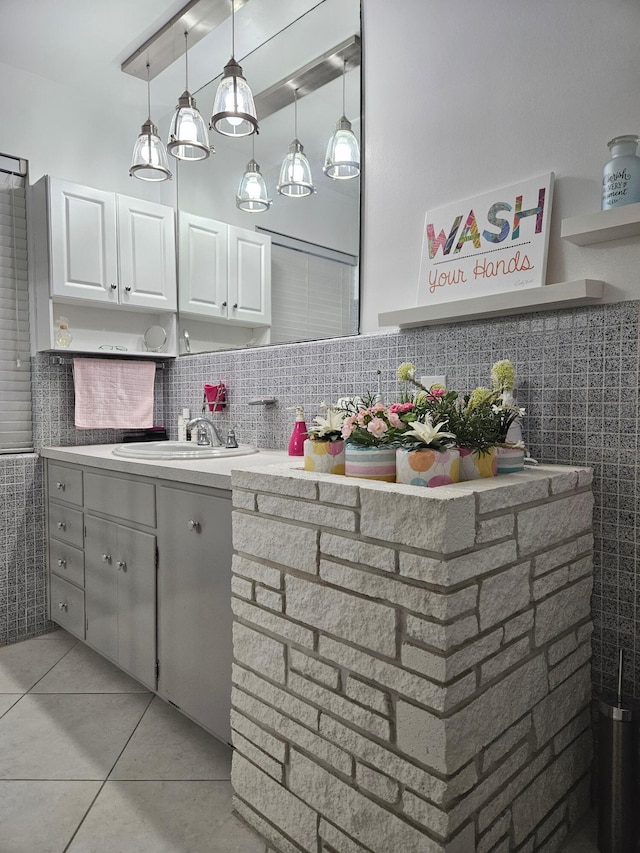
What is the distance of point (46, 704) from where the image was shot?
203 centimetres

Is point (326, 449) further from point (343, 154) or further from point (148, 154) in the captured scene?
point (148, 154)

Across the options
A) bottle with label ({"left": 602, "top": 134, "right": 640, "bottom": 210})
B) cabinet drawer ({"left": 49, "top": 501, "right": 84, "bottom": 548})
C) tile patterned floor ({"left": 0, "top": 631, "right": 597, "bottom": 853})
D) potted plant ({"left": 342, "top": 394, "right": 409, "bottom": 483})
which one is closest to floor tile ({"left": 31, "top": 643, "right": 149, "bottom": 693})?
tile patterned floor ({"left": 0, "top": 631, "right": 597, "bottom": 853})

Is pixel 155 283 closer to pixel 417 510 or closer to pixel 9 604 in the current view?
pixel 9 604

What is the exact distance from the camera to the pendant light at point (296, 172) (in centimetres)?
219

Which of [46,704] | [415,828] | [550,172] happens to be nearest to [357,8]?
[550,172]

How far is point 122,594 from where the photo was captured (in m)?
2.05

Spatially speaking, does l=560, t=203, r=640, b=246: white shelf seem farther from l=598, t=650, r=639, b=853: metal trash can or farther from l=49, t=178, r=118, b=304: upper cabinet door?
l=49, t=178, r=118, b=304: upper cabinet door

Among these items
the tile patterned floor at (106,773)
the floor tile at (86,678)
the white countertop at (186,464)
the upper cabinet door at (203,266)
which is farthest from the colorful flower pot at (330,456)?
the upper cabinet door at (203,266)

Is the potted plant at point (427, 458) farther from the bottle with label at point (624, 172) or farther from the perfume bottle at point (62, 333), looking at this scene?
the perfume bottle at point (62, 333)

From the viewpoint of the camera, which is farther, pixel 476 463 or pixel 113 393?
pixel 113 393

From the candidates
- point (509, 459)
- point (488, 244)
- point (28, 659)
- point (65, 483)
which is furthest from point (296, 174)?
point (28, 659)

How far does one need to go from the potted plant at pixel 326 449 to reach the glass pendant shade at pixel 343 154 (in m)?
1.15

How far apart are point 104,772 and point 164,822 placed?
0.31 m

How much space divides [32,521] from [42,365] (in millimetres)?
743
